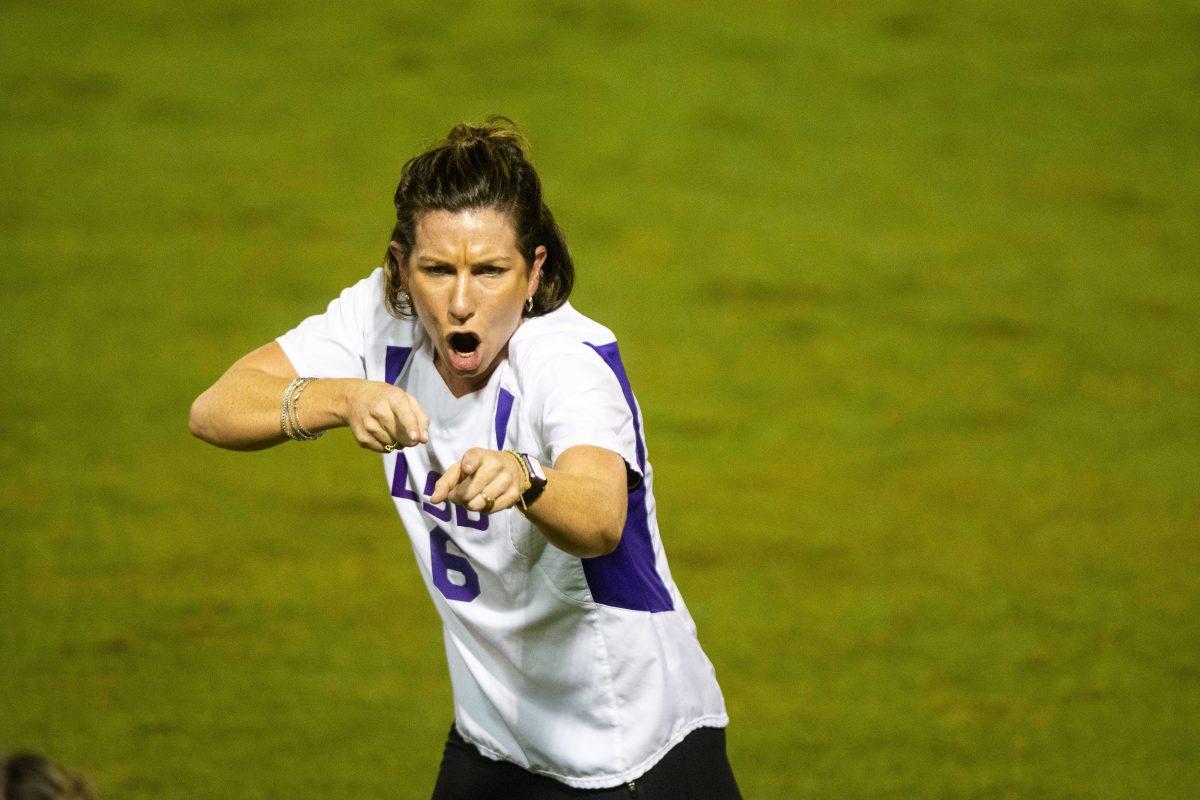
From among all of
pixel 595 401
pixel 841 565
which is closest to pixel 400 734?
pixel 841 565

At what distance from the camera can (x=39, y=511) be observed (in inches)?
207

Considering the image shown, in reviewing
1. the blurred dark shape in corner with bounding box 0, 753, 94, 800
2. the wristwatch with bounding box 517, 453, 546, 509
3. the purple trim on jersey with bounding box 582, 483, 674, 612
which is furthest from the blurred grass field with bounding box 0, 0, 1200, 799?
the blurred dark shape in corner with bounding box 0, 753, 94, 800

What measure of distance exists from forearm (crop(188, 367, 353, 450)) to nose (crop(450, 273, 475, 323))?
7.4 inches

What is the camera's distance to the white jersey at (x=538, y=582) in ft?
6.95

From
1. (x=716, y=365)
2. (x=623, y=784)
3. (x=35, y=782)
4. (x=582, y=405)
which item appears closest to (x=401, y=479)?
(x=582, y=405)

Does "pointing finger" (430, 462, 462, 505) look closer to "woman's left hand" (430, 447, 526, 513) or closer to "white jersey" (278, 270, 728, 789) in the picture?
"woman's left hand" (430, 447, 526, 513)

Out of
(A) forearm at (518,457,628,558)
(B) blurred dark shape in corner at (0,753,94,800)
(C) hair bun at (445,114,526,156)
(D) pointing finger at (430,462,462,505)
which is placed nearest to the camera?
(B) blurred dark shape in corner at (0,753,94,800)

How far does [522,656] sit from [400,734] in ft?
6.87

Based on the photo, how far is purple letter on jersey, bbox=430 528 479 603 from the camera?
2254 millimetres

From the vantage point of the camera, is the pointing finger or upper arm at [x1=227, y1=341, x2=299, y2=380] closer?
the pointing finger

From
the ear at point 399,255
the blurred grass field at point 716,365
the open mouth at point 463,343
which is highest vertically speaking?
the ear at point 399,255

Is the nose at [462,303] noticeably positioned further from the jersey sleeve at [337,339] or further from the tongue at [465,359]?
the jersey sleeve at [337,339]

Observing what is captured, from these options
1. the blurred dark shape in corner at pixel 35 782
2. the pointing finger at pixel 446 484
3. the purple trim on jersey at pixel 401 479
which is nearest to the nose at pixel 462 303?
the purple trim on jersey at pixel 401 479

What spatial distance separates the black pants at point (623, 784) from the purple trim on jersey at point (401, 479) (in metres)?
0.41
